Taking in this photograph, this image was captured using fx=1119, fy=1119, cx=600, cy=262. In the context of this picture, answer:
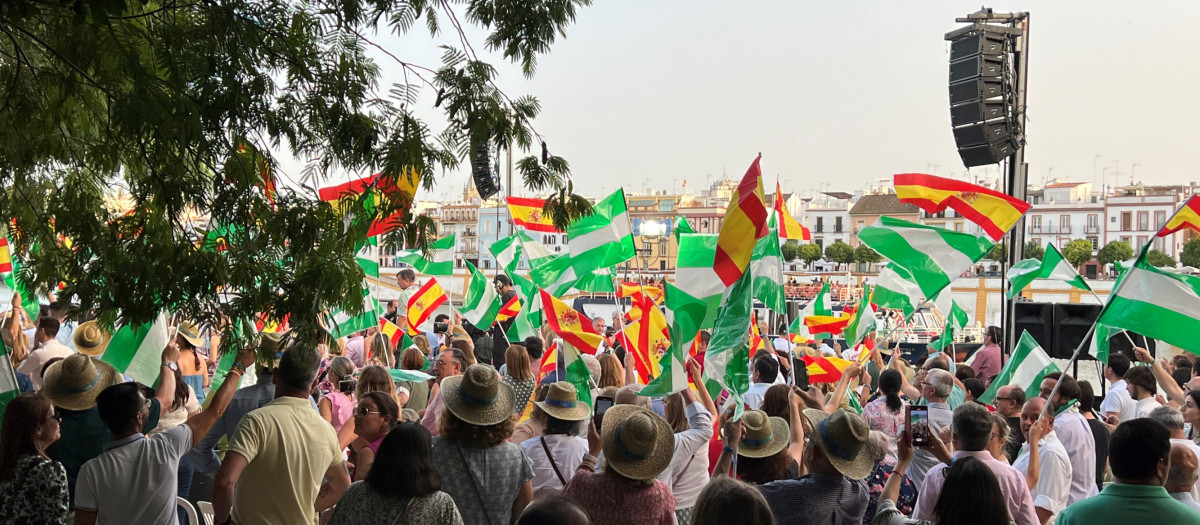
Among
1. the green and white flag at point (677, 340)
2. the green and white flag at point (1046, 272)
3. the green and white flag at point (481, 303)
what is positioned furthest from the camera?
the green and white flag at point (481, 303)

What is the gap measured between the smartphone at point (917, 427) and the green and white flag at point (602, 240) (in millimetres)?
5392

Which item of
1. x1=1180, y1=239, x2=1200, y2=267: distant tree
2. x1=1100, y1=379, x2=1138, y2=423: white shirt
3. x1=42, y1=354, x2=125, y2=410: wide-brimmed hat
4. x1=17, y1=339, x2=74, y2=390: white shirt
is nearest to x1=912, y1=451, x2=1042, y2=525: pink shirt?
x1=42, y1=354, x2=125, y2=410: wide-brimmed hat

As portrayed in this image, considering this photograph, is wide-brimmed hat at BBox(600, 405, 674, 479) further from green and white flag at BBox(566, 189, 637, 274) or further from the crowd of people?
green and white flag at BBox(566, 189, 637, 274)

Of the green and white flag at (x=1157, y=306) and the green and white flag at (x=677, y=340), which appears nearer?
the green and white flag at (x=677, y=340)

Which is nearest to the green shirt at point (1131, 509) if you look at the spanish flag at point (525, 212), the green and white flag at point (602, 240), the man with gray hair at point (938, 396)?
the man with gray hair at point (938, 396)

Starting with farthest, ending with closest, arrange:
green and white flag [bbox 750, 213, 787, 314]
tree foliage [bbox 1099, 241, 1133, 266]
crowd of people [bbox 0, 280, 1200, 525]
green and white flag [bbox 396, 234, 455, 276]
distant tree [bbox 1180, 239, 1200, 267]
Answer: tree foliage [bbox 1099, 241, 1133, 266], distant tree [bbox 1180, 239, 1200, 267], green and white flag [bbox 396, 234, 455, 276], green and white flag [bbox 750, 213, 787, 314], crowd of people [bbox 0, 280, 1200, 525]

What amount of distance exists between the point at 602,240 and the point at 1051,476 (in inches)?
200

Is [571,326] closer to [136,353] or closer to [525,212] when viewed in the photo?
[525,212]

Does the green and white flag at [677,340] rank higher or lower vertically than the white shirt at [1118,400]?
higher

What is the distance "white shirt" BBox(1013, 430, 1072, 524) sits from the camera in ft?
17.1

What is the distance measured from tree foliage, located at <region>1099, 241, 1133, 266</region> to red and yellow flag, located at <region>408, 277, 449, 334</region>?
9141cm

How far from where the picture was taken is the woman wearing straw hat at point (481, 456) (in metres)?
4.20

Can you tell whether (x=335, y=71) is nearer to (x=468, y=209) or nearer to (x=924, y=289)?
(x=924, y=289)

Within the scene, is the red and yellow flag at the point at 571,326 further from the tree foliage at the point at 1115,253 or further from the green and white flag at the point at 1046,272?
the tree foliage at the point at 1115,253
